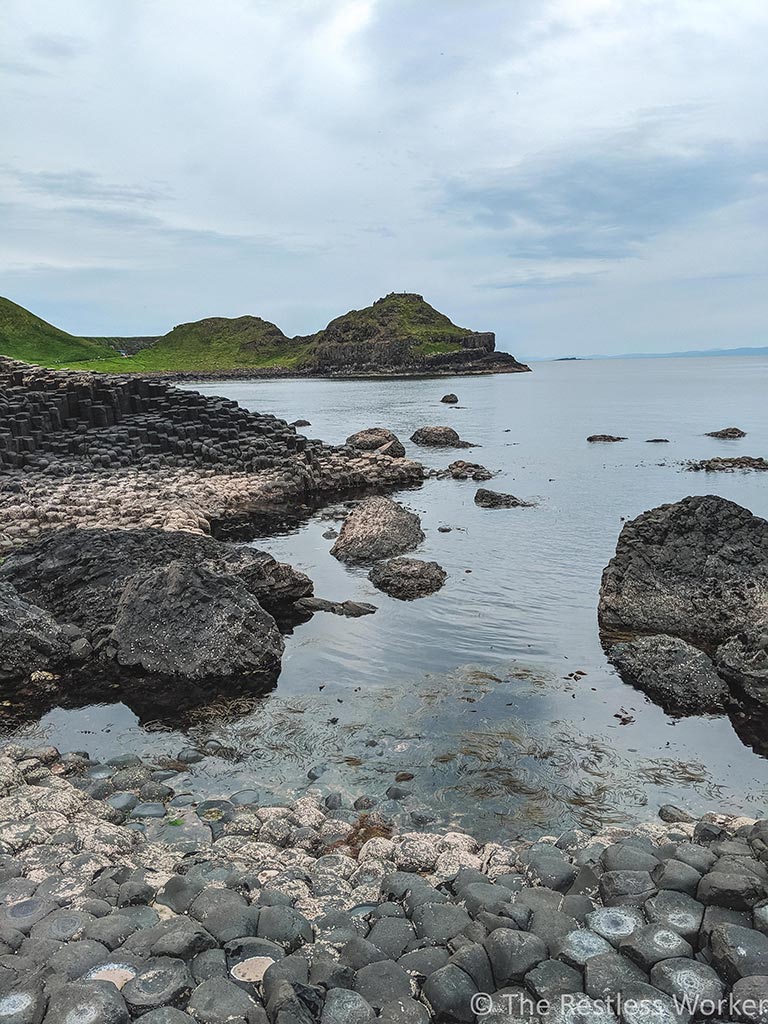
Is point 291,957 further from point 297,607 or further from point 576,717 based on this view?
point 297,607

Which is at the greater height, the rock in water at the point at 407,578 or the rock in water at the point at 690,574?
the rock in water at the point at 690,574

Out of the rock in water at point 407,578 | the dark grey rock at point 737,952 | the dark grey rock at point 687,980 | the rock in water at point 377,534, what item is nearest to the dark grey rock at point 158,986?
the dark grey rock at point 687,980

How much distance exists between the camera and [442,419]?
68312 millimetres

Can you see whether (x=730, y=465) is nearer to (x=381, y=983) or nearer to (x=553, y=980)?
(x=553, y=980)

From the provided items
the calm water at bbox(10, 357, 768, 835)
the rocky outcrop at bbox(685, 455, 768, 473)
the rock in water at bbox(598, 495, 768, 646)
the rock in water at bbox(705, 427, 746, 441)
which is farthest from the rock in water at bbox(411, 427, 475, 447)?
the rock in water at bbox(598, 495, 768, 646)

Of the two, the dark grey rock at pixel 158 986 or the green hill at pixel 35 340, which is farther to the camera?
the green hill at pixel 35 340

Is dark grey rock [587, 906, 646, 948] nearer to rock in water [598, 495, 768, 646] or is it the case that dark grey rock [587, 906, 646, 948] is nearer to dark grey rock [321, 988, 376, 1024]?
dark grey rock [321, 988, 376, 1024]

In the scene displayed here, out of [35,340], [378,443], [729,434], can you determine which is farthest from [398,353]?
[378,443]

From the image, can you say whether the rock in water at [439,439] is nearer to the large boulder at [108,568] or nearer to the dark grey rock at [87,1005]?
the large boulder at [108,568]

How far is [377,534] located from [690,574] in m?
8.32

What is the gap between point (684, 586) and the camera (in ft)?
48.4

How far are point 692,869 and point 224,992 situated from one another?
3666 millimetres

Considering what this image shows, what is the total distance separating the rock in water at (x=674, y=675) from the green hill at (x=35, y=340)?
149893mm

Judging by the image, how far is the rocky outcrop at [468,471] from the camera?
115ft
